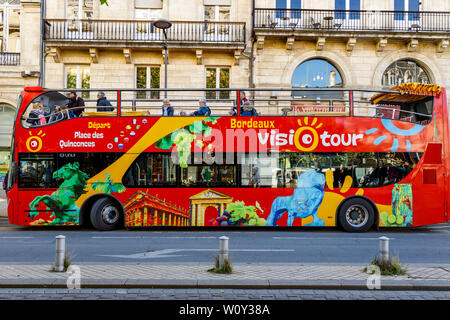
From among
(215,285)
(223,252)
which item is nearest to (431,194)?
(223,252)

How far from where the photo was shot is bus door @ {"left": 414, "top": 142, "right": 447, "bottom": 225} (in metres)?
13.0

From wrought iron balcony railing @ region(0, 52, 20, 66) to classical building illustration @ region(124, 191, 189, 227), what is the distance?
14052mm

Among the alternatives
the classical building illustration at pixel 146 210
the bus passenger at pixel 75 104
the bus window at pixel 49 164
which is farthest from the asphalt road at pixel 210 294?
the bus passenger at pixel 75 104

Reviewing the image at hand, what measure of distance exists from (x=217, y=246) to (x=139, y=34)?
51.1 feet

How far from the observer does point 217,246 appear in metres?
10.4

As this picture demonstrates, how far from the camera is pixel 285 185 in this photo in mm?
13125

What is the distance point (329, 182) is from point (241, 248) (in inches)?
169

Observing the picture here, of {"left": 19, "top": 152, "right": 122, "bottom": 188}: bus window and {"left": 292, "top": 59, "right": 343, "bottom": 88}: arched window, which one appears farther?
{"left": 292, "top": 59, "right": 343, "bottom": 88}: arched window

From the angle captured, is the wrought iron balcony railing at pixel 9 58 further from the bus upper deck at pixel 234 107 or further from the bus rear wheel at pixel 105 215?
the bus rear wheel at pixel 105 215

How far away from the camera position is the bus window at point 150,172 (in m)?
13.2

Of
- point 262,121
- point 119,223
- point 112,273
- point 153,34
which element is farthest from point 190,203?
point 153,34

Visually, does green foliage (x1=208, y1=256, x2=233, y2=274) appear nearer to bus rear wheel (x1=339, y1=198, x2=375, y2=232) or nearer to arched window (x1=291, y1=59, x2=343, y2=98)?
bus rear wheel (x1=339, y1=198, x2=375, y2=232)

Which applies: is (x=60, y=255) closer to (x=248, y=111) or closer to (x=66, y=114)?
(x=66, y=114)

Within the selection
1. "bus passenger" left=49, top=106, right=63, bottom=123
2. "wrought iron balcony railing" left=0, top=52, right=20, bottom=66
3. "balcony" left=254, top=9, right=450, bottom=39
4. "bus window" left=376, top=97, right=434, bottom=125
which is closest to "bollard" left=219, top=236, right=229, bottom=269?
"bus window" left=376, top=97, right=434, bottom=125
